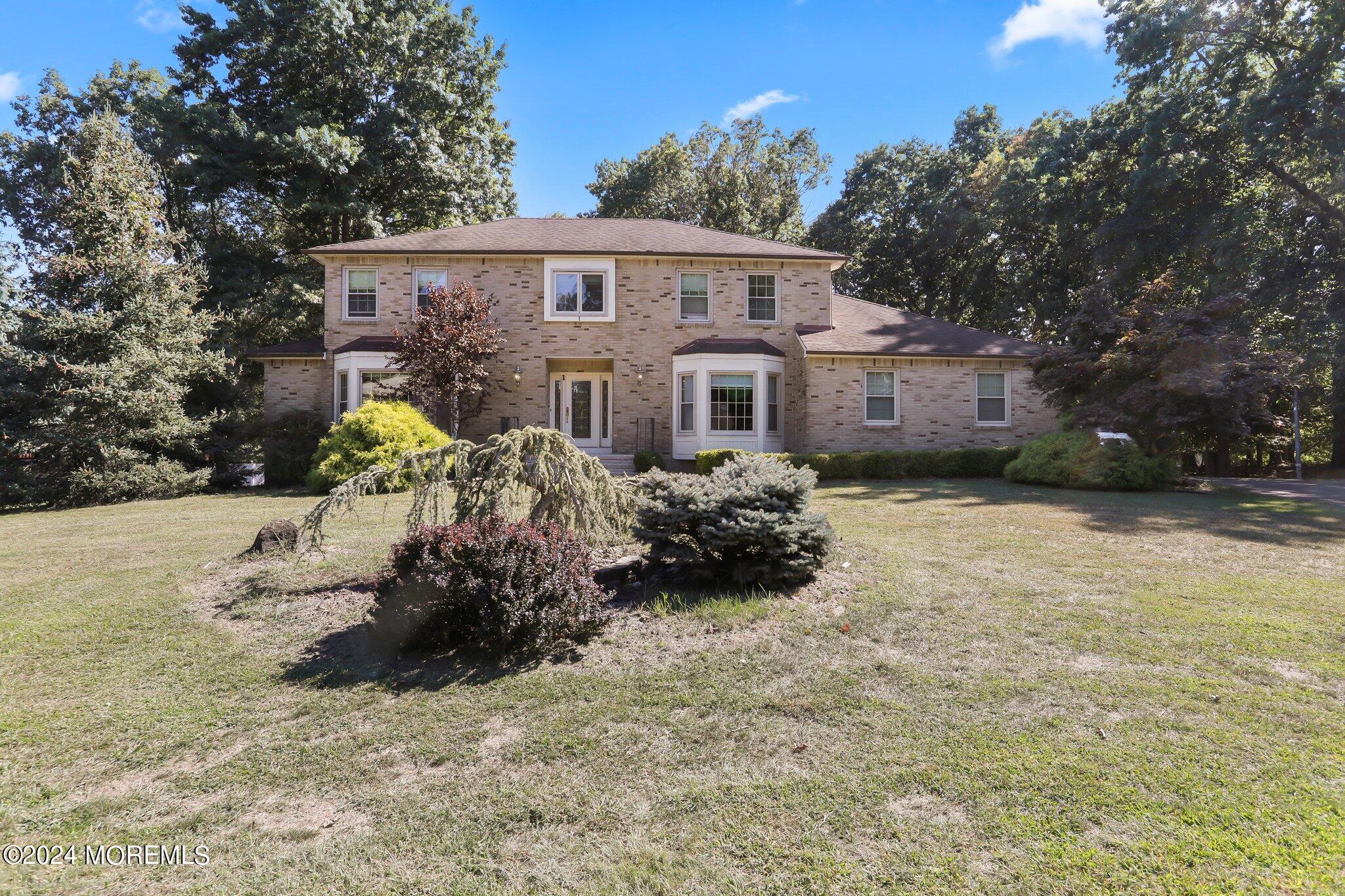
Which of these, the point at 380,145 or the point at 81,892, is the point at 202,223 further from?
the point at 81,892

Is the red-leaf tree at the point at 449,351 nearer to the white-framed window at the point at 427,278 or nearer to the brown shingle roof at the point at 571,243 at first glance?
the white-framed window at the point at 427,278

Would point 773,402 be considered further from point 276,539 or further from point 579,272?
point 276,539

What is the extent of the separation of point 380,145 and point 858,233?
75.3 feet

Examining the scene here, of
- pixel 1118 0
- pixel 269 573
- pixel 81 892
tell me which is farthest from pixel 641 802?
pixel 1118 0

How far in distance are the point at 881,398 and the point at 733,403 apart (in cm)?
445

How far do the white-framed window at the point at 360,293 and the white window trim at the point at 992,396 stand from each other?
1840 cm

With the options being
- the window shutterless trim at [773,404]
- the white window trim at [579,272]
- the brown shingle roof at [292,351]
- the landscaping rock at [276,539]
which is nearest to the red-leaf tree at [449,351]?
the white window trim at [579,272]

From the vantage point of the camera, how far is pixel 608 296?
19.3 meters

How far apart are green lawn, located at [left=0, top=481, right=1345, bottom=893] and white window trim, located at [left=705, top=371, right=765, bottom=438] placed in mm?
12035

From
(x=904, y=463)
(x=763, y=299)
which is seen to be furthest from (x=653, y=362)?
(x=904, y=463)

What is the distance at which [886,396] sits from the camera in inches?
735

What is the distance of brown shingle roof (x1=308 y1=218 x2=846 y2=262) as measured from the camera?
18.9 metres

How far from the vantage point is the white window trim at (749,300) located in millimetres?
19859

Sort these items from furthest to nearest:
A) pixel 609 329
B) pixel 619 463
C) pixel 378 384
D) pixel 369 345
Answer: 1. pixel 609 329
2. pixel 619 463
3. pixel 369 345
4. pixel 378 384
